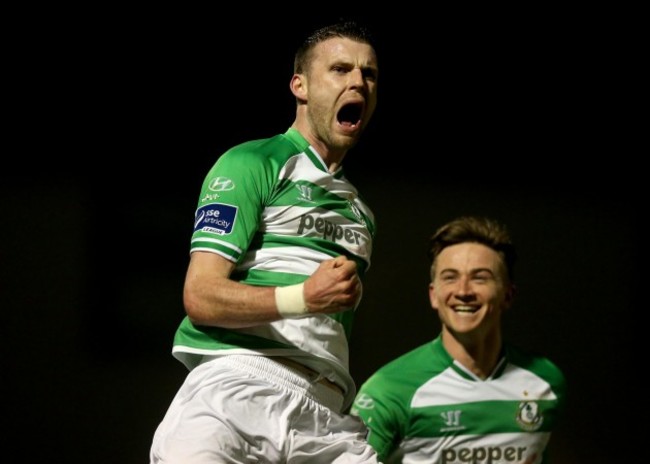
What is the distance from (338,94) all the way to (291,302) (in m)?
0.55

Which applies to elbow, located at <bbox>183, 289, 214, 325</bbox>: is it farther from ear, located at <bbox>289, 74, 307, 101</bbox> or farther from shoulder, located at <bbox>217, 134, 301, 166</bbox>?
ear, located at <bbox>289, 74, 307, 101</bbox>

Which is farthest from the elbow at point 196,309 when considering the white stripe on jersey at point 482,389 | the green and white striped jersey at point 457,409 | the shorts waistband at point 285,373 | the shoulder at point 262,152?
the white stripe on jersey at point 482,389

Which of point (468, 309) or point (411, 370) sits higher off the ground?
point (468, 309)

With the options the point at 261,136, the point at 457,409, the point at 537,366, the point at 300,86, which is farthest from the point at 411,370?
the point at 300,86

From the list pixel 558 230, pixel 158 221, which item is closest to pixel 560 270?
pixel 558 230

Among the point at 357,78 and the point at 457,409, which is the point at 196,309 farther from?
the point at 457,409

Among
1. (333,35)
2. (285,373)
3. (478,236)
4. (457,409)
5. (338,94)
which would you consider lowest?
(457,409)

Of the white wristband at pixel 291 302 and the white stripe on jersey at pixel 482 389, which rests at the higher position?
the white wristband at pixel 291 302

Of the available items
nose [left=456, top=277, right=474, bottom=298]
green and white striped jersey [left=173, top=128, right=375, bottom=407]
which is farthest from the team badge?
green and white striped jersey [left=173, top=128, right=375, bottom=407]

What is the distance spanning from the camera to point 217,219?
1.90m

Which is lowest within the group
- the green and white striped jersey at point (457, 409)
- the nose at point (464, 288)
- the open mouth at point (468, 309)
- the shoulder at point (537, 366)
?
the green and white striped jersey at point (457, 409)

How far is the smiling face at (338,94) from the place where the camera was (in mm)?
2129

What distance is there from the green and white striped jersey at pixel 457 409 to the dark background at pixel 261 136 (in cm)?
49

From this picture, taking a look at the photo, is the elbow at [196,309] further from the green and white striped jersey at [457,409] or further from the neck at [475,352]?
the neck at [475,352]
